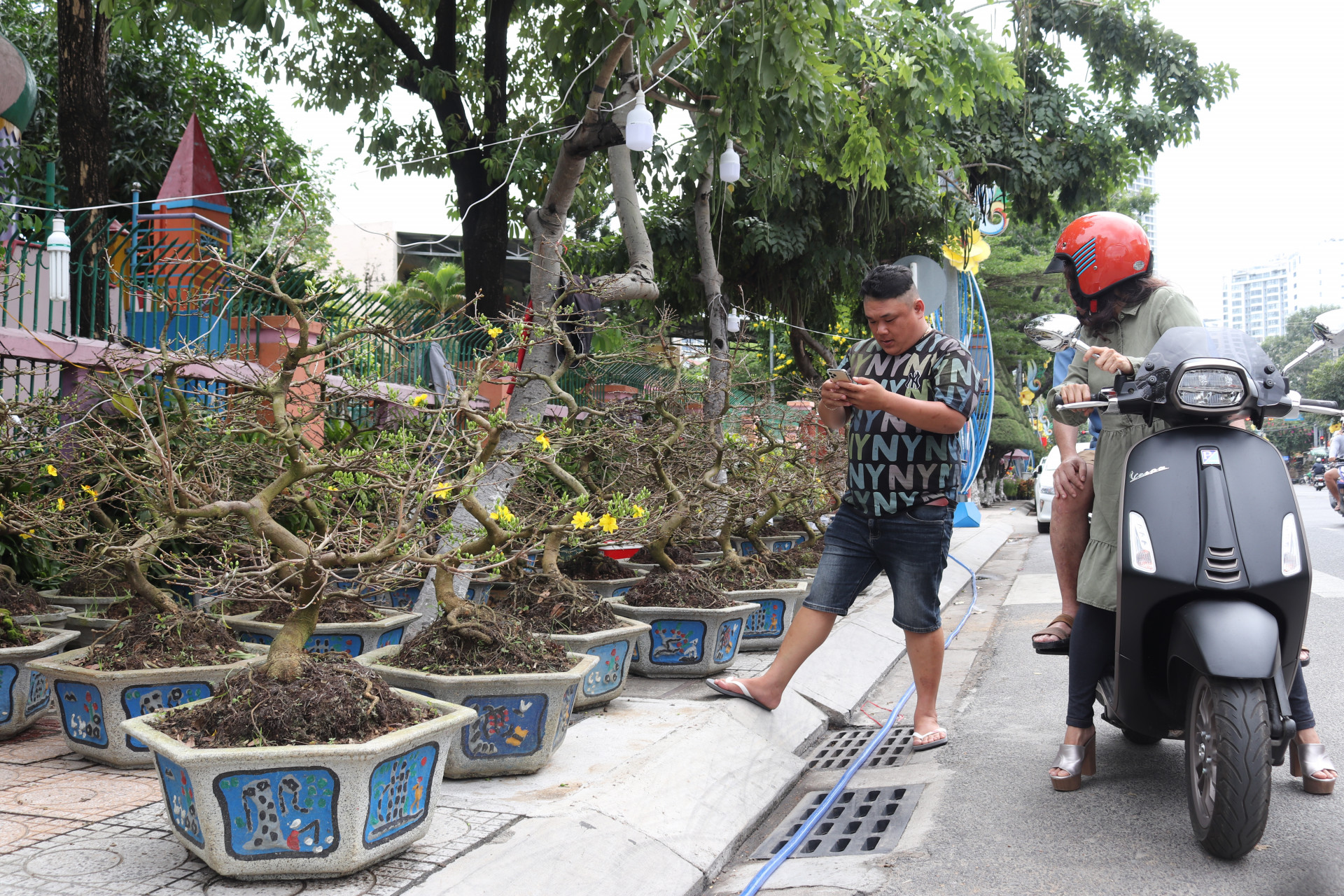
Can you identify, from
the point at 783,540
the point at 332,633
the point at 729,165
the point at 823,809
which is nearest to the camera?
the point at 823,809

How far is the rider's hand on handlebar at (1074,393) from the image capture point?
3.22 metres

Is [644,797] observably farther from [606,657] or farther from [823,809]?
[606,657]

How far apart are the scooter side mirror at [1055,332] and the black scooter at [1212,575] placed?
6 centimetres

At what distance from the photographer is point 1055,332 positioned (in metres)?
3.16

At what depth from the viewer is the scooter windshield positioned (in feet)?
9.45

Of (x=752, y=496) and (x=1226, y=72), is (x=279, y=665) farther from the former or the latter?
(x=1226, y=72)

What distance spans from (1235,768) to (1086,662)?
77cm

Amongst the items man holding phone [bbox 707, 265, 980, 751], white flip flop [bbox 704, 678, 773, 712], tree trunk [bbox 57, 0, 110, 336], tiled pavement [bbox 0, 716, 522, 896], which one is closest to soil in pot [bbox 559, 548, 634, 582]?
white flip flop [bbox 704, 678, 773, 712]

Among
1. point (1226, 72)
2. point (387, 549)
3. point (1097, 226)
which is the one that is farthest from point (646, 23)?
point (1226, 72)

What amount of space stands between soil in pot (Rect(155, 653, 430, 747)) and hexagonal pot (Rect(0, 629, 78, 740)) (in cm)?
131

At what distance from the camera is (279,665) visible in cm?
269

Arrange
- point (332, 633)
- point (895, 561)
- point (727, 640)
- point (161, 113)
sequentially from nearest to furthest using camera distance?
point (895, 561), point (332, 633), point (727, 640), point (161, 113)

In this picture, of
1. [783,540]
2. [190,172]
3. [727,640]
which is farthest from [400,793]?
[190,172]

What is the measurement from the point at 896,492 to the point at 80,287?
15.2 ft
